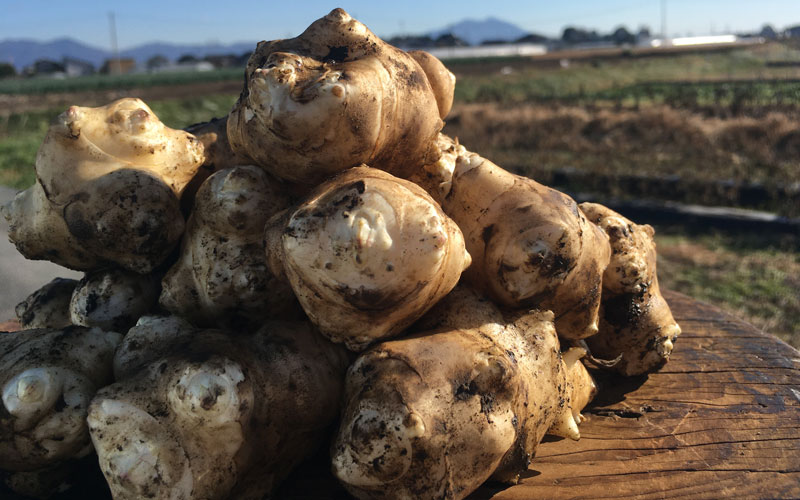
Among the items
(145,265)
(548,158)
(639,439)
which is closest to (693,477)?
(639,439)

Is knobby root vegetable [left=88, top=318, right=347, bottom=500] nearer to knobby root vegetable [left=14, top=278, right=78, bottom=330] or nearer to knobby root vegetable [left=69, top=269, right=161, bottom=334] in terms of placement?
knobby root vegetable [left=69, top=269, right=161, bottom=334]

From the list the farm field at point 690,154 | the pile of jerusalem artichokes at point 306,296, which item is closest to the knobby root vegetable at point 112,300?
the pile of jerusalem artichokes at point 306,296

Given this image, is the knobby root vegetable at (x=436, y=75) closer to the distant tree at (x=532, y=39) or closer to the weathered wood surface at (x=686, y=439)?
the weathered wood surface at (x=686, y=439)

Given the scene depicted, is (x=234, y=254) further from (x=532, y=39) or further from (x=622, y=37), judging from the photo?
(x=532, y=39)

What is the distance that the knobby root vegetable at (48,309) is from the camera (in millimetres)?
1996

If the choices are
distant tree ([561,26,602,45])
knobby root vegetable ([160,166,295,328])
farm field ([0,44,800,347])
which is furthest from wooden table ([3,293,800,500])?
distant tree ([561,26,602,45])

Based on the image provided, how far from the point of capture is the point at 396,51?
1.73 meters

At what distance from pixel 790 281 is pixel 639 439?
402 cm

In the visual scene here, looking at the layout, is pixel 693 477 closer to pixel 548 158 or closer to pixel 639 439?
pixel 639 439

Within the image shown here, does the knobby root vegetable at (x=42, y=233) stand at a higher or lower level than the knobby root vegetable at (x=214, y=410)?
higher

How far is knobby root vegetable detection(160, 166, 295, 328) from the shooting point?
5.38 feet

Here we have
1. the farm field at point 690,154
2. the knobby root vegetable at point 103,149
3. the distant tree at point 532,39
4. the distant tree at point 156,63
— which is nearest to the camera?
the knobby root vegetable at point 103,149

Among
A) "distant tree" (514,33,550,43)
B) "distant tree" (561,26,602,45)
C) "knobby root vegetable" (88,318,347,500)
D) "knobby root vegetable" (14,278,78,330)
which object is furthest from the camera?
"distant tree" (514,33,550,43)

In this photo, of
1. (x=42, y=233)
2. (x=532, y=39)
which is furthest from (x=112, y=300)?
(x=532, y=39)
